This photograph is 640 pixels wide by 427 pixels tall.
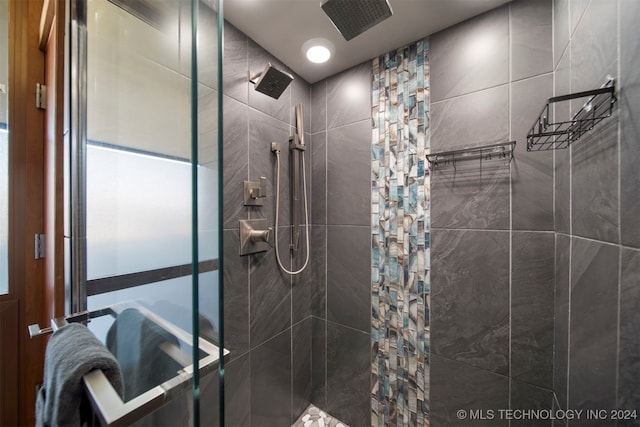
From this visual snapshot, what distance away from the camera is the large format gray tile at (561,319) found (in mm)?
785

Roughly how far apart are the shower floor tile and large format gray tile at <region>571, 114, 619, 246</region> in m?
1.68

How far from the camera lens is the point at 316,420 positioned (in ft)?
4.97

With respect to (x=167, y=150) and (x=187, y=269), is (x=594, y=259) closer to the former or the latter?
(x=187, y=269)

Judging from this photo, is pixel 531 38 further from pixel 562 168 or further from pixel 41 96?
pixel 41 96

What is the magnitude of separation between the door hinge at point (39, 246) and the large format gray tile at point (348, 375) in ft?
5.03

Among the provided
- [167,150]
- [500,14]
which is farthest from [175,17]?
[500,14]

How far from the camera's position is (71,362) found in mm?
425

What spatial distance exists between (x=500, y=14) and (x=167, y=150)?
1.46 metres

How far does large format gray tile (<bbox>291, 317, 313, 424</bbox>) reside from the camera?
58.5 inches

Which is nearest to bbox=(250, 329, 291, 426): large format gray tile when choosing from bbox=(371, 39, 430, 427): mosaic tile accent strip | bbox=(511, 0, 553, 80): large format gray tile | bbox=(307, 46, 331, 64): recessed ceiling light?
bbox=(371, 39, 430, 427): mosaic tile accent strip

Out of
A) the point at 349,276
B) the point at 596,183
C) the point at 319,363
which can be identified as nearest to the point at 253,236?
the point at 349,276

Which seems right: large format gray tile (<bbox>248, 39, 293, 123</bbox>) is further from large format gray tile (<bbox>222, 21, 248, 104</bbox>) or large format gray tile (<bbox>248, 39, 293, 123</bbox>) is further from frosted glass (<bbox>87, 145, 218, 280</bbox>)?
frosted glass (<bbox>87, 145, 218, 280</bbox>)

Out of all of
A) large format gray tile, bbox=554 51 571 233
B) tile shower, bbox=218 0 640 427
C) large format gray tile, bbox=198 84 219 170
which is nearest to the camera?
large format gray tile, bbox=198 84 219 170

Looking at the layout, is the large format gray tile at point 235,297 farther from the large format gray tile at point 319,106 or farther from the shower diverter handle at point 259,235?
the large format gray tile at point 319,106
